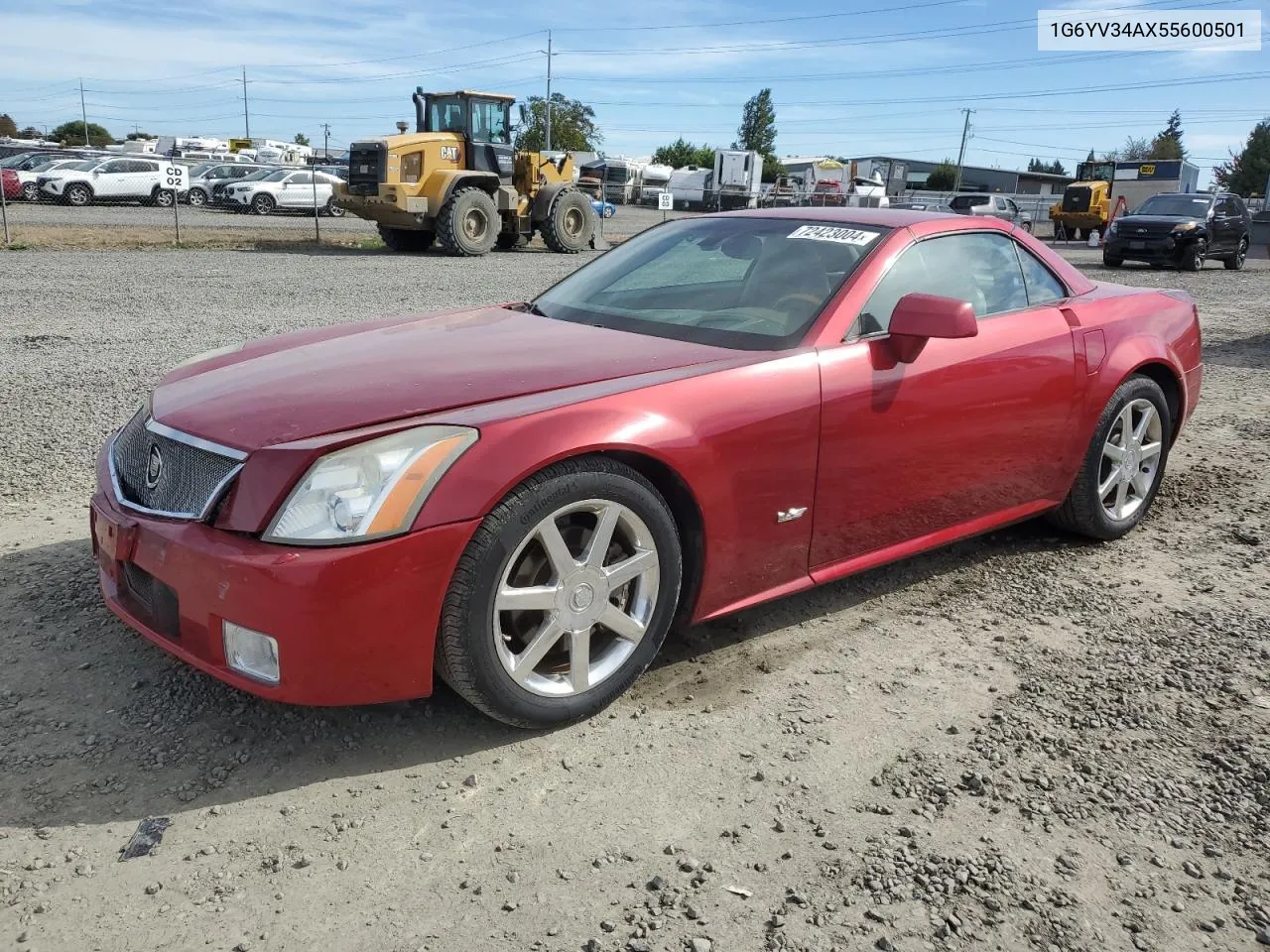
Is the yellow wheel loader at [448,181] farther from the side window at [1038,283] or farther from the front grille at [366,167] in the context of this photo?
the side window at [1038,283]

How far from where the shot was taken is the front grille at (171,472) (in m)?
2.57

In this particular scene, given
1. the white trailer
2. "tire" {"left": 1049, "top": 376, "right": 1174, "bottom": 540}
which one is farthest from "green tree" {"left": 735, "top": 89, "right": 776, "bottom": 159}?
"tire" {"left": 1049, "top": 376, "right": 1174, "bottom": 540}

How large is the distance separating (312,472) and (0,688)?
132 centimetres

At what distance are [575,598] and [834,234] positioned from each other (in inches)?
69.8

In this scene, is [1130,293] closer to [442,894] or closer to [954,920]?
[954,920]

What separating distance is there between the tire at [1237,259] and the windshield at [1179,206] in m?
1.50

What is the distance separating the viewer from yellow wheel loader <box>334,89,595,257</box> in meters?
18.6

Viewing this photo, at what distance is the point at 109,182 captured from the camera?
32125 mm

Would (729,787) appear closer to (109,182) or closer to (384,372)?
(384,372)

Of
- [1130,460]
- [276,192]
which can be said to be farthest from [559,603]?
[276,192]

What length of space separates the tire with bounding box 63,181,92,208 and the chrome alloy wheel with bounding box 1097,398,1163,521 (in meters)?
34.2

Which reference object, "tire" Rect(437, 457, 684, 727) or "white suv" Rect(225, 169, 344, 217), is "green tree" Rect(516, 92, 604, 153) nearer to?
"white suv" Rect(225, 169, 344, 217)

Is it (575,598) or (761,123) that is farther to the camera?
(761,123)

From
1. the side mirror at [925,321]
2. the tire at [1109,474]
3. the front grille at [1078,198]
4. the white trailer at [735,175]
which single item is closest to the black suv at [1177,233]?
the front grille at [1078,198]
